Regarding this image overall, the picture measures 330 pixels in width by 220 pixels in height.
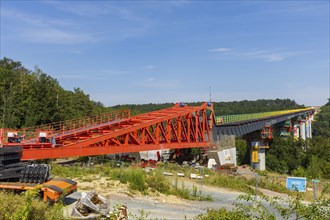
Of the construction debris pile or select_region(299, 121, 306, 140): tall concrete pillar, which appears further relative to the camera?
select_region(299, 121, 306, 140): tall concrete pillar

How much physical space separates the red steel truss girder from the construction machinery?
7336mm

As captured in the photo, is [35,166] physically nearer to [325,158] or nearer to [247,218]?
[247,218]

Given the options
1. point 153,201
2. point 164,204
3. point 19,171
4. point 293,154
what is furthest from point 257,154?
point 19,171

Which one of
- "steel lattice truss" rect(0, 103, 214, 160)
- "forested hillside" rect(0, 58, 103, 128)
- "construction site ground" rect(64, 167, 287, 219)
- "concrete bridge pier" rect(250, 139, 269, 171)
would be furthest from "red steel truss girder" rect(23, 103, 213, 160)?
"concrete bridge pier" rect(250, 139, 269, 171)

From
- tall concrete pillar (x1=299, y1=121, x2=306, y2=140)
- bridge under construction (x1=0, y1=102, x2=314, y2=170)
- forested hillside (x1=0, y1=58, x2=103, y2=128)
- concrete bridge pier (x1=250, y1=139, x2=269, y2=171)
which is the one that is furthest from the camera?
tall concrete pillar (x1=299, y1=121, x2=306, y2=140)

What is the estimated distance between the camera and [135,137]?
1216 inches

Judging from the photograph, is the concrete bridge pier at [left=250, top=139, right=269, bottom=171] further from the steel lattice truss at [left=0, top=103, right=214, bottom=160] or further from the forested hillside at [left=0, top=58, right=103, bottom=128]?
the forested hillside at [left=0, top=58, right=103, bottom=128]

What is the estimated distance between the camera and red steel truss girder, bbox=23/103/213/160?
2334cm

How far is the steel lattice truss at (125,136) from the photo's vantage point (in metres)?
23.2

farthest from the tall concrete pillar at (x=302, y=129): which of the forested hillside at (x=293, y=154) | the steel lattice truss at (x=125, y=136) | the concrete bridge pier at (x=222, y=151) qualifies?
the steel lattice truss at (x=125, y=136)

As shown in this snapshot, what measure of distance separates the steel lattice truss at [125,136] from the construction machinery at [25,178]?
18.1ft

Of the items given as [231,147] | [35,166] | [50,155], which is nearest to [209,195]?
[35,166]

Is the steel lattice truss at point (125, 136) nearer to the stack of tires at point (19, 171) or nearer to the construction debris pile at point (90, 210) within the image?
the stack of tires at point (19, 171)

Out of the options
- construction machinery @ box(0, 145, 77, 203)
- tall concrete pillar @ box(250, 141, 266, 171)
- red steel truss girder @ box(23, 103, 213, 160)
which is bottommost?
tall concrete pillar @ box(250, 141, 266, 171)
